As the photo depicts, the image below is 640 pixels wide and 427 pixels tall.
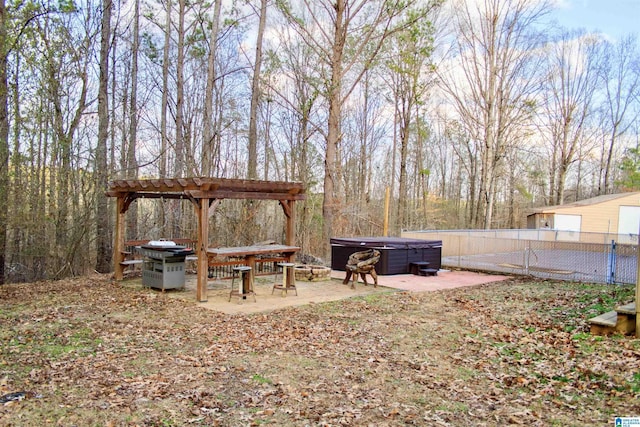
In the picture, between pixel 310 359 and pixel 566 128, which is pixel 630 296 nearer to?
pixel 310 359

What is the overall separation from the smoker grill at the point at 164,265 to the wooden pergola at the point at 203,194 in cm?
99

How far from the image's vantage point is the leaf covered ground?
377 cm

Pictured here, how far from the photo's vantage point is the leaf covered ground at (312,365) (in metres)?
3.77

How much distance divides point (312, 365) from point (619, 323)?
3.92 meters

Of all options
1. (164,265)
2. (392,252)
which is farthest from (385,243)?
(164,265)

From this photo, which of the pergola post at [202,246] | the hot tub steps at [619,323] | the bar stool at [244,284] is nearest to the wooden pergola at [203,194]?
the pergola post at [202,246]

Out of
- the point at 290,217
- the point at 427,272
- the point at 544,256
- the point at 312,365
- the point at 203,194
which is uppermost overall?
the point at 203,194

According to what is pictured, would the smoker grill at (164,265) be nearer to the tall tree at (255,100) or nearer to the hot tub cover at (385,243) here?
the hot tub cover at (385,243)

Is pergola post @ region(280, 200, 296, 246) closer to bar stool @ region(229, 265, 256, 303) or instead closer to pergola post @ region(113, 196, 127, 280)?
bar stool @ region(229, 265, 256, 303)

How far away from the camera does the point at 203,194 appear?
842cm

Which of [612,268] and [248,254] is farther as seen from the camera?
[612,268]

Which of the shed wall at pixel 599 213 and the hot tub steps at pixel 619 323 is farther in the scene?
the shed wall at pixel 599 213

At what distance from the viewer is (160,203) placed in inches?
618

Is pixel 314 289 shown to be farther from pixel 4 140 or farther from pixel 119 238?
pixel 4 140
